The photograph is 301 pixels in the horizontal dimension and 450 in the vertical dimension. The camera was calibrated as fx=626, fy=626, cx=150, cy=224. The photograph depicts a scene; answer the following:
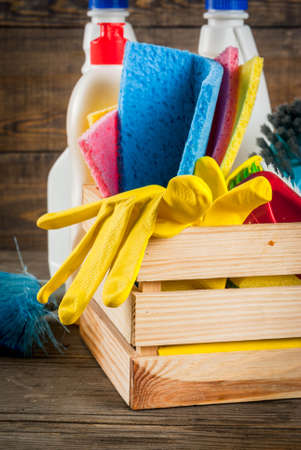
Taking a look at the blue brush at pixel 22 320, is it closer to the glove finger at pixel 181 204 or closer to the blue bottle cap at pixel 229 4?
the glove finger at pixel 181 204

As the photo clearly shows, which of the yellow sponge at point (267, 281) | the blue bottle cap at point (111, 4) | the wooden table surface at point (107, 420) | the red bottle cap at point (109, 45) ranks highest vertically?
the blue bottle cap at point (111, 4)

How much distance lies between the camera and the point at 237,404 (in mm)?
476

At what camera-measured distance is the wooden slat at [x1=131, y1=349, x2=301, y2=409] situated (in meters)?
0.46

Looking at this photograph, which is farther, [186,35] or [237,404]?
[186,35]

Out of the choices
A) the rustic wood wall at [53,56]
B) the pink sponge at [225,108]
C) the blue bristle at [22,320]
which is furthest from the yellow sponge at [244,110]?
the rustic wood wall at [53,56]

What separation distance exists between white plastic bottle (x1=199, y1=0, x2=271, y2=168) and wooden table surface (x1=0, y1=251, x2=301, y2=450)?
0.27 meters

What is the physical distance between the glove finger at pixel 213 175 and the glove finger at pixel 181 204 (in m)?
0.04

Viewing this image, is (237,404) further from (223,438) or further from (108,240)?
(108,240)

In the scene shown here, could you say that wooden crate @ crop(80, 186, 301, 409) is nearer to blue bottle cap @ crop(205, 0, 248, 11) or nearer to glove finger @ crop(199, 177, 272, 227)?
glove finger @ crop(199, 177, 272, 227)

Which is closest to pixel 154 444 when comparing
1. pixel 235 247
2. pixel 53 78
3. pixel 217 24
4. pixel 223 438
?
pixel 223 438

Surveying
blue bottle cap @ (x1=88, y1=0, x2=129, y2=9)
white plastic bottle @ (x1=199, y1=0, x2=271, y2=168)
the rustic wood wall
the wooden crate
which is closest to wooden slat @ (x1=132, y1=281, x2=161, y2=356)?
the wooden crate

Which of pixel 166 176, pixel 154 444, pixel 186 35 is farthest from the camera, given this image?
pixel 186 35

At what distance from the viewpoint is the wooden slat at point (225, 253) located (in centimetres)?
44

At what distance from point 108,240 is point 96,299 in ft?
0.50
